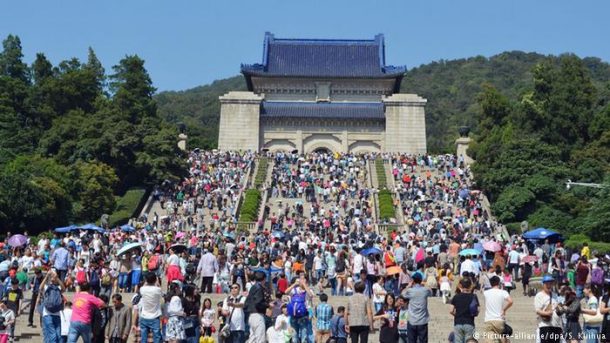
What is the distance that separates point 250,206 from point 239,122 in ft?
63.3

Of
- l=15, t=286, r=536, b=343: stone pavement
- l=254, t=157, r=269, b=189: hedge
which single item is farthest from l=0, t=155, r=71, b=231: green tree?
l=15, t=286, r=536, b=343: stone pavement

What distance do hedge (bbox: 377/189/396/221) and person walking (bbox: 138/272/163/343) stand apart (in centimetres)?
2542

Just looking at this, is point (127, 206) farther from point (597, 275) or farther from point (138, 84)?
point (597, 275)

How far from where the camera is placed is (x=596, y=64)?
126 metres

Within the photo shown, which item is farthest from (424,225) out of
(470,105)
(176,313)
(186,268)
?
(470,105)

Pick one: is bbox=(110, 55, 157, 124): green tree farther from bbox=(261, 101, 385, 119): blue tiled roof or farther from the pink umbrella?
the pink umbrella

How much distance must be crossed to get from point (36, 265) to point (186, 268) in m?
2.79

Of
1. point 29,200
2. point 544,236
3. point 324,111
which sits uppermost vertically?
point 324,111

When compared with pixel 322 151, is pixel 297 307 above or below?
below

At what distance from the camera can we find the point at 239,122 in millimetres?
59062

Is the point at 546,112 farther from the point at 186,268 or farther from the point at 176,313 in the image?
the point at 176,313

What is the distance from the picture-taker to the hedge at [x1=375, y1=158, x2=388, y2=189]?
4622cm

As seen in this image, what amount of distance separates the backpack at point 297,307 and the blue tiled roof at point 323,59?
48812 millimetres

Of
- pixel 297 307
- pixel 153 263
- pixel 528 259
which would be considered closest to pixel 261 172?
pixel 528 259
